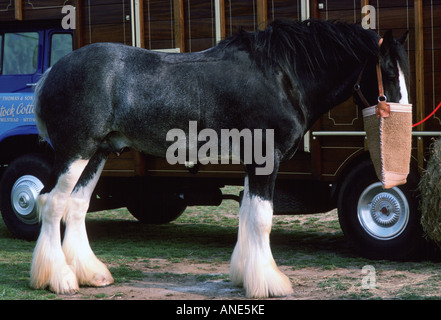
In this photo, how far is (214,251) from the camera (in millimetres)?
7219

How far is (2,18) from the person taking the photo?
26.8 ft

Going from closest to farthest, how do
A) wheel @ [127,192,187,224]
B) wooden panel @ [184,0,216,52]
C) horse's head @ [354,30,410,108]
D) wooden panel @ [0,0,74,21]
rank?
horse's head @ [354,30,410,108] < wooden panel @ [184,0,216,52] < wooden panel @ [0,0,74,21] < wheel @ [127,192,187,224]

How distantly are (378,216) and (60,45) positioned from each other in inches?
154

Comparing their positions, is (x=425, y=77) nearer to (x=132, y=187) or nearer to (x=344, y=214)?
(x=344, y=214)

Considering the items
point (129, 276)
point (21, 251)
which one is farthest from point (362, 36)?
point (21, 251)

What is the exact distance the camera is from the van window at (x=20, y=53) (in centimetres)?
818

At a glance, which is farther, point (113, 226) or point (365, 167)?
point (113, 226)

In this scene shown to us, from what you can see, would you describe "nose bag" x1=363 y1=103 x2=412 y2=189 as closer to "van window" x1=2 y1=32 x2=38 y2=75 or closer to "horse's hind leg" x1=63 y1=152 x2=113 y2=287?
"horse's hind leg" x1=63 y1=152 x2=113 y2=287

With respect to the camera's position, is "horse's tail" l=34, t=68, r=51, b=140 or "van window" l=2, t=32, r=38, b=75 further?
"van window" l=2, t=32, r=38, b=75

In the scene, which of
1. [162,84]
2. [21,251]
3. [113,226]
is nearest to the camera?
[162,84]

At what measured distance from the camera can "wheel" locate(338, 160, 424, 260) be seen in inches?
245

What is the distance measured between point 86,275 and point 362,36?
8.51 ft

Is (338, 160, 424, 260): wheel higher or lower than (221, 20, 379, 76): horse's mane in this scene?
lower

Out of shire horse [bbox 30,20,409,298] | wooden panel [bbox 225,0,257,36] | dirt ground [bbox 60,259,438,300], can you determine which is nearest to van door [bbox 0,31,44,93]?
wooden panel [bbox 225,0,257,36]
